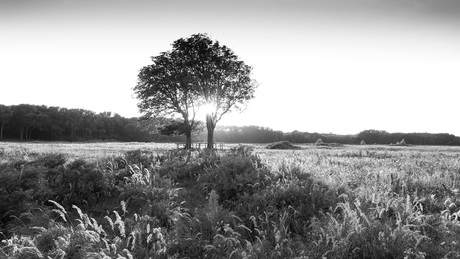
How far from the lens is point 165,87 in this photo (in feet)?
128

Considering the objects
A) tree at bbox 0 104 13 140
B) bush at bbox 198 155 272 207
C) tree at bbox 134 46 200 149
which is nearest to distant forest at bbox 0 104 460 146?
tree at bbox 0 104 13 140

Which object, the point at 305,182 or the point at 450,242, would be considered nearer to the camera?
the point at 450,242

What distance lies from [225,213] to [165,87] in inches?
1382

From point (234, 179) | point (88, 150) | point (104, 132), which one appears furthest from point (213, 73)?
point (104, 132)

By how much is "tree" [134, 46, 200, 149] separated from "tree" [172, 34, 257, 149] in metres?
0.82

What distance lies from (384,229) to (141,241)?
420 cm

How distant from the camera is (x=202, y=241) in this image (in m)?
5.16

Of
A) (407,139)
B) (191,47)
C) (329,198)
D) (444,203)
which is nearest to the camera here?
(444,203)

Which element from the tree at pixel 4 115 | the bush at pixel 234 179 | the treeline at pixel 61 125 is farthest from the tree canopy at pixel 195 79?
the tree at pixel 4 115

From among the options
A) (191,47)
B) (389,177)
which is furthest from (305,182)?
(191,47)

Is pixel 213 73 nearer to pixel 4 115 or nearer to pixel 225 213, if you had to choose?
pixel 225 213

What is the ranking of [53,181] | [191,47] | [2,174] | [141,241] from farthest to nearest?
1. [191,47]
2. [53,181]
3. [2,174]
4. [141,241]

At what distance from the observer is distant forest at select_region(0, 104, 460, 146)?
8850 cm

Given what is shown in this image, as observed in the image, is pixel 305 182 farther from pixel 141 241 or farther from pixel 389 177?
pixel 141 241
